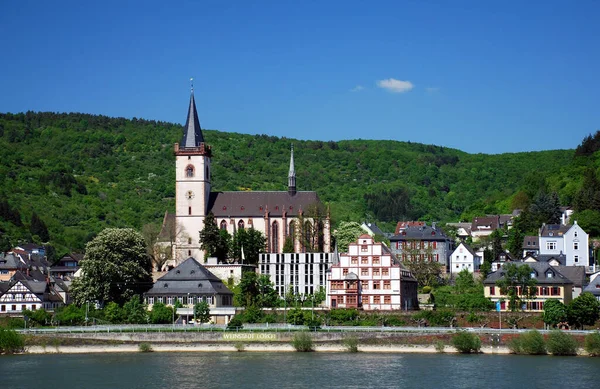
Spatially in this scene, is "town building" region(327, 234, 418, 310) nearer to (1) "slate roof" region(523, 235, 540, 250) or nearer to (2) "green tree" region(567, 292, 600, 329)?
(2) "green tree" region(567, 292, 600, 329)

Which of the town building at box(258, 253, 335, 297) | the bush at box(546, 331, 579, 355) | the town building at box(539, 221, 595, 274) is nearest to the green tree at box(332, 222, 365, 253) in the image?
the town building at box(258, 253, 335, 297)

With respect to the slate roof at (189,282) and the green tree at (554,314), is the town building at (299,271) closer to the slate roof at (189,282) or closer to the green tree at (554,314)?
the slate roof at (189,282)

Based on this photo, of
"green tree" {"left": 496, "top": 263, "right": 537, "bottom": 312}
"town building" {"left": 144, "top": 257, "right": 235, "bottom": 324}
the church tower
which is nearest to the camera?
"green tree" {"left": 496, "top": 263, "right": 537, "bottom": 312}

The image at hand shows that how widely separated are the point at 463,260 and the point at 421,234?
6385mm

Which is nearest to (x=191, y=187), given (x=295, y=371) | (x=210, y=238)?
(x=210, y=238)

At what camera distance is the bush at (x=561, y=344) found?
253ft

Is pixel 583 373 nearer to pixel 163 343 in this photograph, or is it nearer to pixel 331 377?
pixel 331 377

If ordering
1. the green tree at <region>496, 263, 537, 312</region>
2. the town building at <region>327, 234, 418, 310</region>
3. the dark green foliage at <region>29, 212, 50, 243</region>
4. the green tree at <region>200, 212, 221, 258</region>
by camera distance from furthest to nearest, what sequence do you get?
1. the dark green foliage at <region>29, 212, 50, 243</region>
2. the green tree at <region>200, 212, 221, 258</region>
3. the town building at <region>327, 234, 418, 310</region>
4. the green tree at <region>496, 263, 537, 312</region>

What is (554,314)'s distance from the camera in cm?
8500

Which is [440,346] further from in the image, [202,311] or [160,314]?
[160,314]

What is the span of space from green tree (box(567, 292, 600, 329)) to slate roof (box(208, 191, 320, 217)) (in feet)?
125

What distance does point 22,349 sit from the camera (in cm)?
8388

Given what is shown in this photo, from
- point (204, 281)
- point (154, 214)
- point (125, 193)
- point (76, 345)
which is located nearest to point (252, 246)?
point (204, 281)

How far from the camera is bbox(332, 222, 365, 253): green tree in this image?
402 ft
